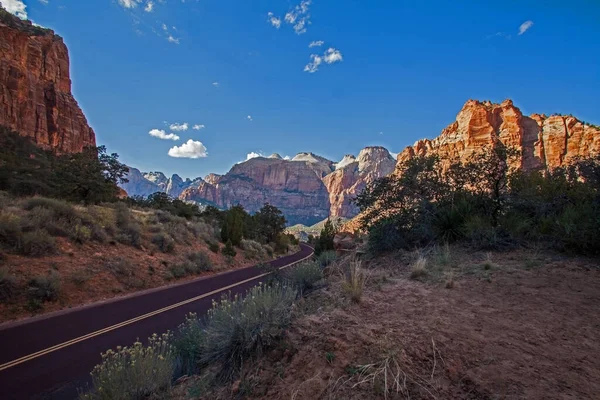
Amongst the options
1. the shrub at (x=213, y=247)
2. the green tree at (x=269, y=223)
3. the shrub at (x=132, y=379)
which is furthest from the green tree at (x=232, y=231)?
the shrub at (x=132, y=379)

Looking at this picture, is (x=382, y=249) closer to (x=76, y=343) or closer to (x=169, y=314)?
(x=169, y=314)

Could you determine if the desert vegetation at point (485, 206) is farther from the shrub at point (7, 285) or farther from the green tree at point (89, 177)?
the green tree at point (89, 177)

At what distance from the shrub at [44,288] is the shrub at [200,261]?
26.5ft

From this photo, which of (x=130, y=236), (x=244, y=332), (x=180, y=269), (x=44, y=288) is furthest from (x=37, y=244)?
(x=244, y=332)

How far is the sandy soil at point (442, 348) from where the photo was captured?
2.60m

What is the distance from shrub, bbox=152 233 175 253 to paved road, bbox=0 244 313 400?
5.45 m

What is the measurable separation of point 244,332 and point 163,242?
15.5m

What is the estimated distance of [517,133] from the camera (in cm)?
7888

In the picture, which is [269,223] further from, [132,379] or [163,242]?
[132,379]

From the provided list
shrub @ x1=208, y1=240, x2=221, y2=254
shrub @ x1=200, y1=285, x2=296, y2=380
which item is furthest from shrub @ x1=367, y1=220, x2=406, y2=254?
shrub @ x1=208, y1=240, x2=221, y2=254

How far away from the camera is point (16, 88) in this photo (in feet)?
200

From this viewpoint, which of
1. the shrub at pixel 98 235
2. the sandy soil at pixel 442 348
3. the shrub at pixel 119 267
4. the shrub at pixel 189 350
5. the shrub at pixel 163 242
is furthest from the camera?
the shrub at pixel 163 242

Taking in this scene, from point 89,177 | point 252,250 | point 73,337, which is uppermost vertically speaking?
point 89,177

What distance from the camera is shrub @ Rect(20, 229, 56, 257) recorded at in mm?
10594
